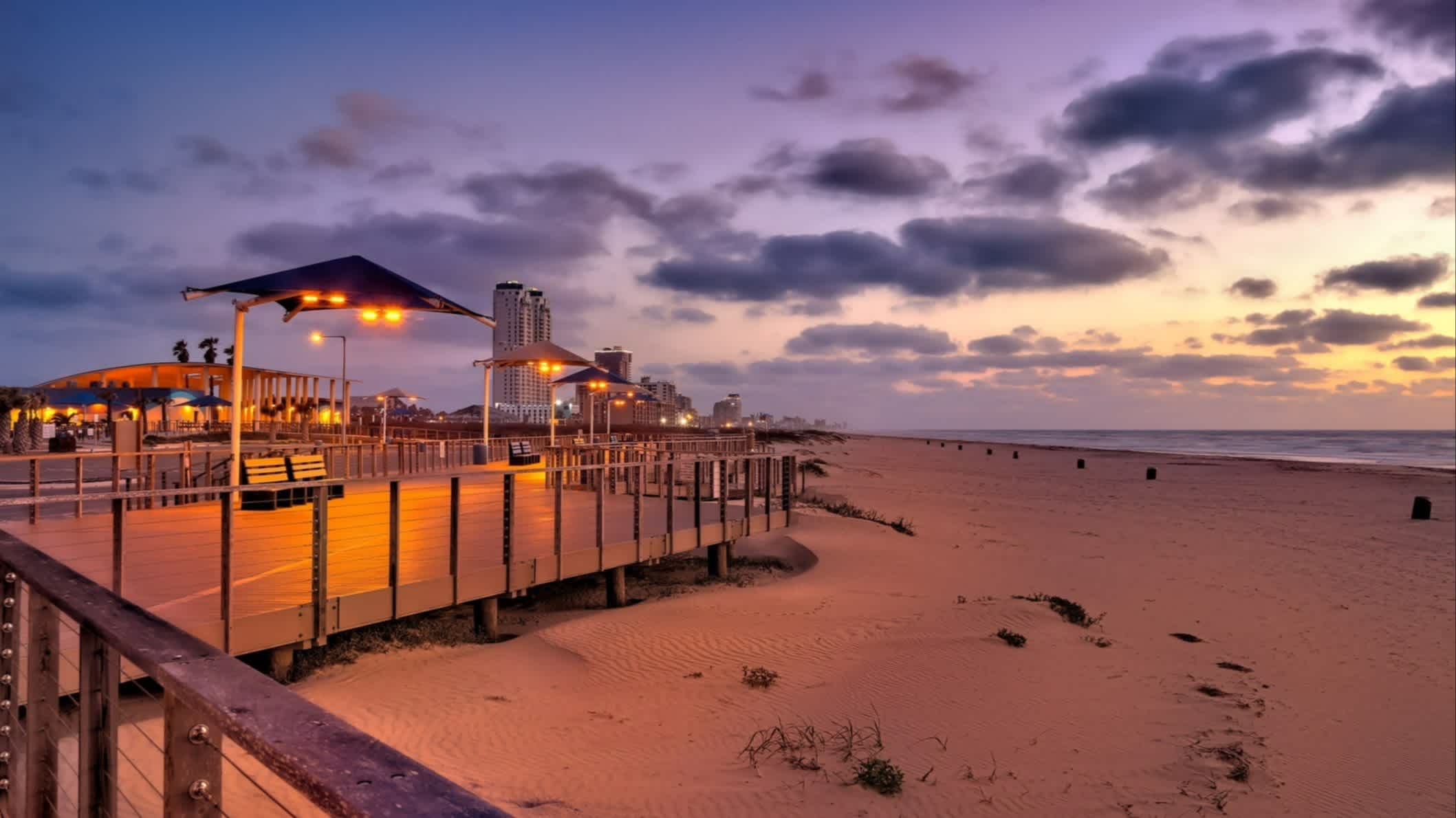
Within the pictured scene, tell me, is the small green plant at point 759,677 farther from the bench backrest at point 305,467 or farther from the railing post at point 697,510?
the bench backrest at point 305,467

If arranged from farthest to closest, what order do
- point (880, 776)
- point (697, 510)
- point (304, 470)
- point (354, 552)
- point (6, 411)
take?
point (6, 411)
point (304, 470)
point (697, 510)
point (354, 552)
point (880, 776)

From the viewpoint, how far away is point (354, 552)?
7.97m

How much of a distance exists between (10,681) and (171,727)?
1.82 m

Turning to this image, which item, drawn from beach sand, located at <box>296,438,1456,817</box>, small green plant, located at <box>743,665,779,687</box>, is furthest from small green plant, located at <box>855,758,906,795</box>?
small green plant, located at <box>743,665,779,687</box>

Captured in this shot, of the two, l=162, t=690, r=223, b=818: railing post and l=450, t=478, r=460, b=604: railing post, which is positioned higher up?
l=162, t=690, r=223, b=818: railing post

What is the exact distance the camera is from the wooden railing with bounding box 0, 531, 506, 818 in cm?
96

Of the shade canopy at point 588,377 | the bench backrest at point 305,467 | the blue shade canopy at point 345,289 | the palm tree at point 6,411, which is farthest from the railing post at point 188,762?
the palm tree at point 6,411

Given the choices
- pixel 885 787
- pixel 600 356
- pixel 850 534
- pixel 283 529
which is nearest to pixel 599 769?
pixel 885 787

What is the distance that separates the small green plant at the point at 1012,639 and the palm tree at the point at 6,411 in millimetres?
33523

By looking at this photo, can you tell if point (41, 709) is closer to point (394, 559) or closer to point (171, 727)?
point (171, 727)

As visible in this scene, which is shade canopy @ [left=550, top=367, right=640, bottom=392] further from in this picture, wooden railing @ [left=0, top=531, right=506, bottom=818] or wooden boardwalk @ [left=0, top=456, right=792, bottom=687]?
wooden railing @ [left=0, top=531, right=506, bottom=818]

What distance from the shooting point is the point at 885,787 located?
5.04 metres

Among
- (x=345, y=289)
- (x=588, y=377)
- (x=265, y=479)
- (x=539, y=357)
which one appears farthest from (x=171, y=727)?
(x=588, y=377)

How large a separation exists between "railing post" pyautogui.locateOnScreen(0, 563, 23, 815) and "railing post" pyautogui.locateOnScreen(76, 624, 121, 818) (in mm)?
856
